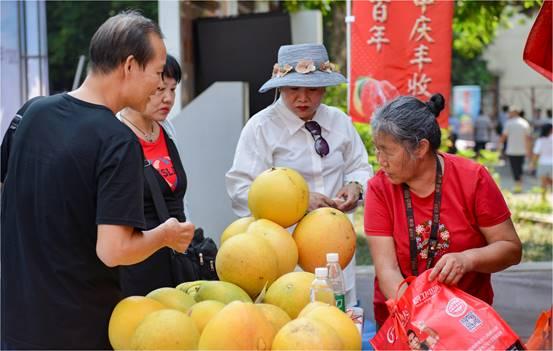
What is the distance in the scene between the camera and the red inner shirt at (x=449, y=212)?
287cm

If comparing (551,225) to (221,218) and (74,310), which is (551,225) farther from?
(74,310)

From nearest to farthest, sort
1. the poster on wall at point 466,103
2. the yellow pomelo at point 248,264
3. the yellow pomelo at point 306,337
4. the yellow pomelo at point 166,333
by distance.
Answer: the yellow pomelo at point 306,337 < the yellow pomelo at point 166,333 < the yellow pomelo at point 248,264 < the poster on wall at point 466,103

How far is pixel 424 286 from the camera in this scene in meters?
2.40

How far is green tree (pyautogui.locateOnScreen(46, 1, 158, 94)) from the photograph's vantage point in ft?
52.7

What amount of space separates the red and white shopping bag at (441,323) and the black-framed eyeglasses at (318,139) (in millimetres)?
1346

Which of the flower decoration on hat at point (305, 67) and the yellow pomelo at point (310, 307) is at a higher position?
the flower decoration on hat at point (305, 67)

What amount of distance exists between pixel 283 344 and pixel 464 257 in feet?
3.02

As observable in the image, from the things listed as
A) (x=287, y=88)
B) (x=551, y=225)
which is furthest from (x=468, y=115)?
(x=287, y=88)

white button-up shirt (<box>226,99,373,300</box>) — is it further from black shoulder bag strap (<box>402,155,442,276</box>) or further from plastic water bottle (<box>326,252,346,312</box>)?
plastic water bottle (<box>326,252,346,312</box>)

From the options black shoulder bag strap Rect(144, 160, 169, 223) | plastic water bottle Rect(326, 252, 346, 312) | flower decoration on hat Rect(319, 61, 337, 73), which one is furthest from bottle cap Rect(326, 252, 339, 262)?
flower decoration on hat Rect(319, 61, 337, 73)

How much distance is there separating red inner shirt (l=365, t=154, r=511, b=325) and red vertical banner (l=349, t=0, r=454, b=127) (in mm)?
2973

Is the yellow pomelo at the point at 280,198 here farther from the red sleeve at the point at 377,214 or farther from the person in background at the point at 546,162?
the person in background at the point at 546,162

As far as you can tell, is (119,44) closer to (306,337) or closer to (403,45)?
(306,337)

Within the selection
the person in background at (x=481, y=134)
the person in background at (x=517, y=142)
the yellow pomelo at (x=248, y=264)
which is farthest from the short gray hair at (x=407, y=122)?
the person in background at (x=481, y=134)
